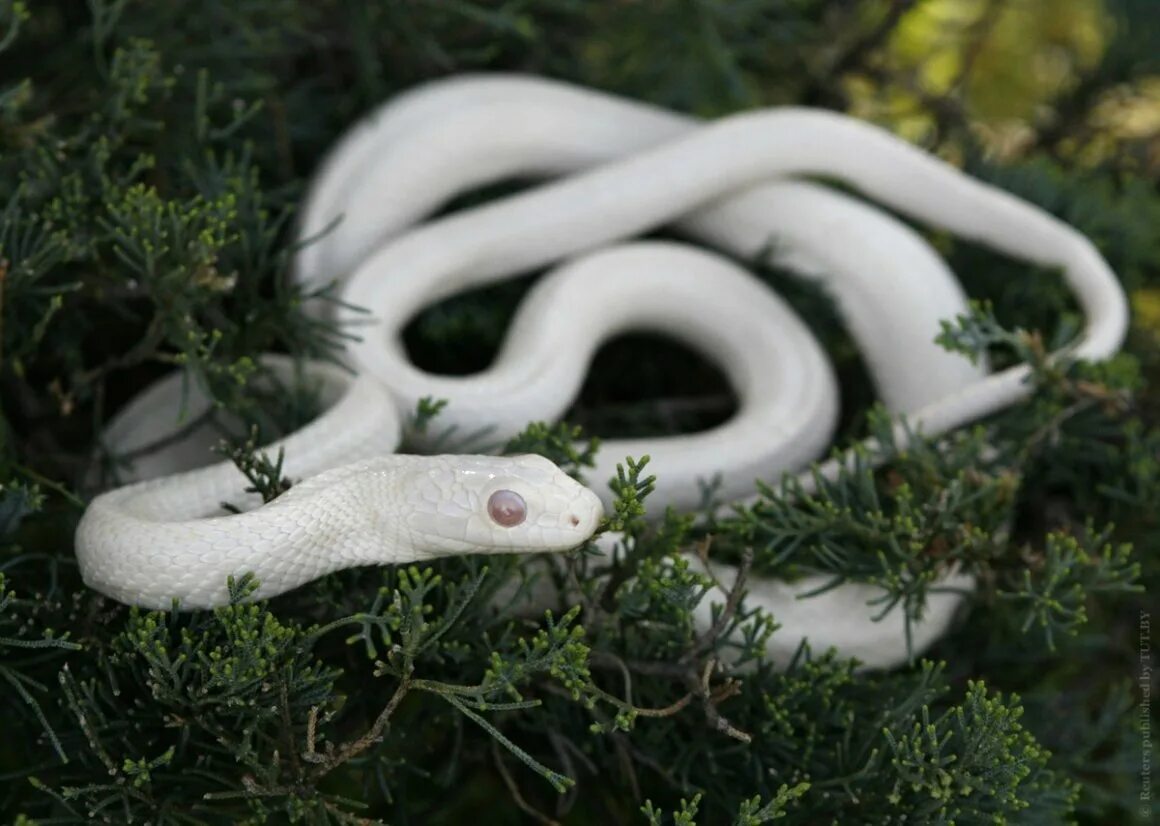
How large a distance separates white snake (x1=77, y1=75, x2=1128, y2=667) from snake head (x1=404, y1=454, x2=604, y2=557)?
0.25 m

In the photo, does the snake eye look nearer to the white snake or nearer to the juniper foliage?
the juniper foliage

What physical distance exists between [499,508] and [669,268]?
89 cm

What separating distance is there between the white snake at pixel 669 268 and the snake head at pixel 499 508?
0.25m

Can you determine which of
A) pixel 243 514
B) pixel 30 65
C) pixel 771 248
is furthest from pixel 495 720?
pixel 30 65

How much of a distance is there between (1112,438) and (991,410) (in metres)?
0.22

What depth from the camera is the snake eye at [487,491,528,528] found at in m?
1.25

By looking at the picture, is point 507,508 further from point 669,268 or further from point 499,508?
point 669,268

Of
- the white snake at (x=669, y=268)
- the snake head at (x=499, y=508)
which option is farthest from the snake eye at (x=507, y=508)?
the white snake at (x=669, y=268)

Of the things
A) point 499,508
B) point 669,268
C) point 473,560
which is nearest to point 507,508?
point 499,508

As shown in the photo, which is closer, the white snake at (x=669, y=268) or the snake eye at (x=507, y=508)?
the snake eye at (x=507, y=508)

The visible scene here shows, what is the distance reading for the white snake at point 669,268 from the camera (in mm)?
1728

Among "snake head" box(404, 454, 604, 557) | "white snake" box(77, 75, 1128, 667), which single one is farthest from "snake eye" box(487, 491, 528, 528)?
"white snake" box(77, 75, 1128, 667)

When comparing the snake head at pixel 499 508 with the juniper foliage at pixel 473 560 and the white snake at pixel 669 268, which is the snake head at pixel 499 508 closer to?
the juniper foliage at pixel 473 560

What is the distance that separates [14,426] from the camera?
1.69 m
